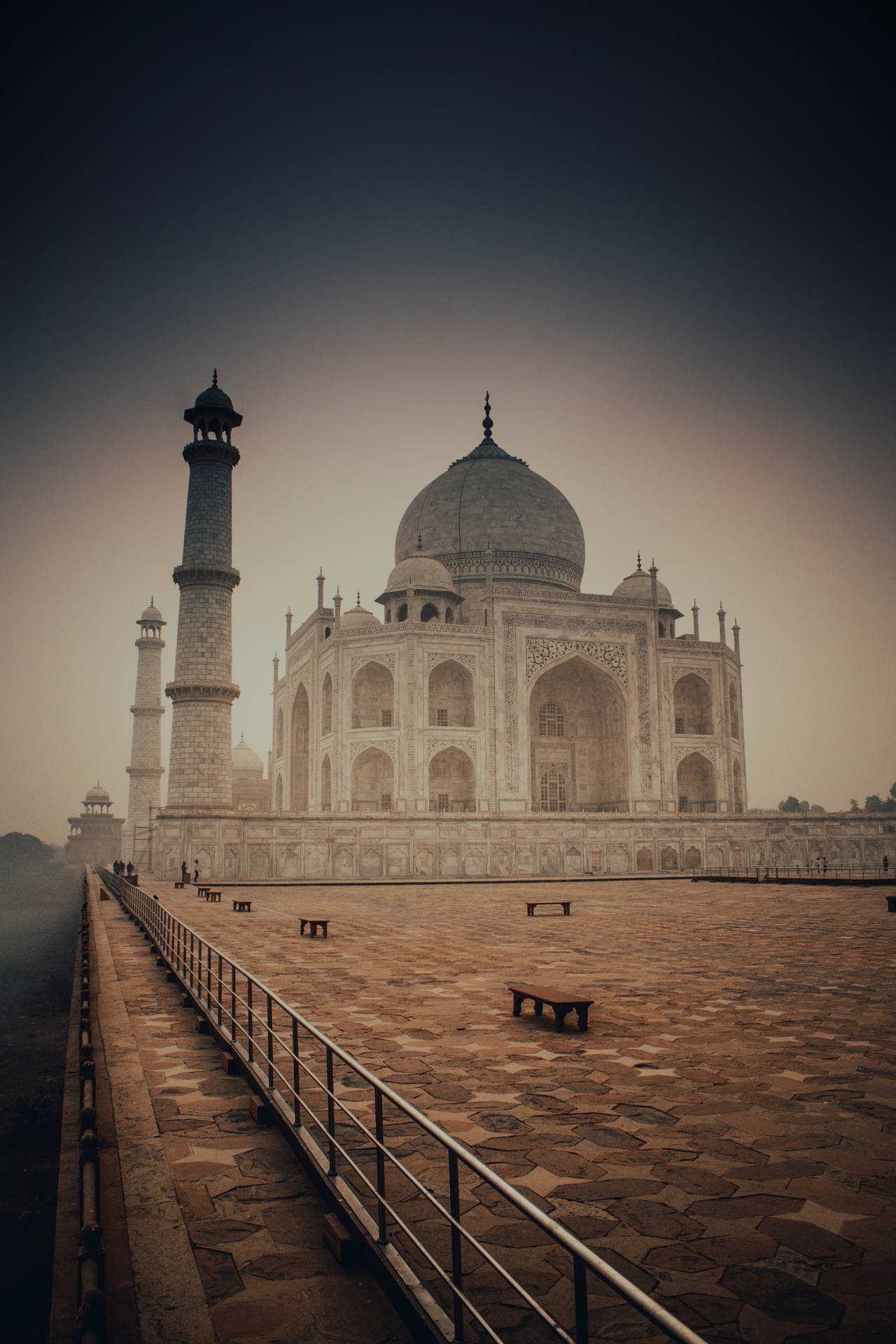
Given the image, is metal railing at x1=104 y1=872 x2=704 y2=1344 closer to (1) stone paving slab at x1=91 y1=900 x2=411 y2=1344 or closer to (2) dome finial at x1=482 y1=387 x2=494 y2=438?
(1) stone paving slab at x1=91 y1=900 x2=411 y2=1344

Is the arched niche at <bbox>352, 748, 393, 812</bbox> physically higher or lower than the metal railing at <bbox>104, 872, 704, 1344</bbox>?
higher

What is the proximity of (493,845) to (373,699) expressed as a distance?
1088 cm

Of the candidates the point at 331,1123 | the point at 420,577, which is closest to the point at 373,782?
the point at 420,577

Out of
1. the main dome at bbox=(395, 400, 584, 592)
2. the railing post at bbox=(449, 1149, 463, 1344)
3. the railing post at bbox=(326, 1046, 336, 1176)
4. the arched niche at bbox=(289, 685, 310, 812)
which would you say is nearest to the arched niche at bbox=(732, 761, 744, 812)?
the main dome at bbox=(395, 400, 584, 592)

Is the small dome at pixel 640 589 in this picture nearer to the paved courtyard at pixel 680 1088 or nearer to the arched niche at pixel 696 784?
the arched niche at pixel 696 784

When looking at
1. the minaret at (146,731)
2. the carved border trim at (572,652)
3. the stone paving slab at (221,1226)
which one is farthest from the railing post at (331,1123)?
the minaret at (146,731)

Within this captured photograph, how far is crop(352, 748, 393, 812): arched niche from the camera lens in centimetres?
3553

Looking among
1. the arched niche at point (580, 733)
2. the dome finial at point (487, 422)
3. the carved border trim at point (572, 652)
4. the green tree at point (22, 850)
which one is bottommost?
the green tree at point (22, 850)

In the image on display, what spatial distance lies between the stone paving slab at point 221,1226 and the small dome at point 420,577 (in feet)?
104

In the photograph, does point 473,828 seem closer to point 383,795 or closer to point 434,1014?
point 383,795

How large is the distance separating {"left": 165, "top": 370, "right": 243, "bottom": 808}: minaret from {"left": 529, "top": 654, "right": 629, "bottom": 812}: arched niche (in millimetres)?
13863

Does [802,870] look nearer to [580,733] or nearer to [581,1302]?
[580,733]

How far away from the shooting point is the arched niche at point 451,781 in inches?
A: 1391

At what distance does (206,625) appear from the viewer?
2806 centimetres
